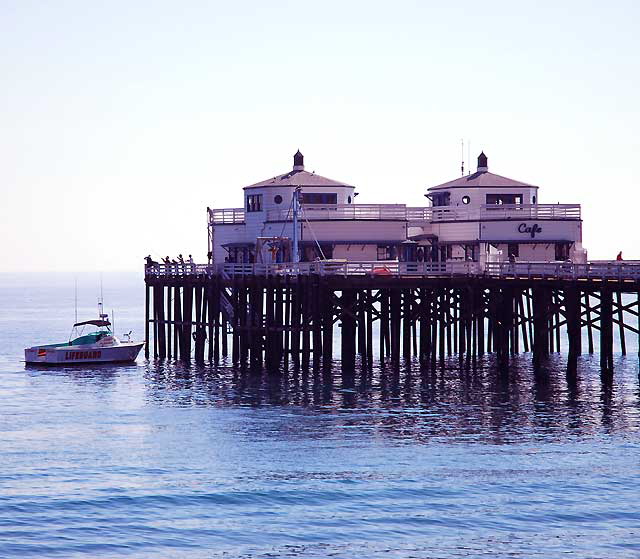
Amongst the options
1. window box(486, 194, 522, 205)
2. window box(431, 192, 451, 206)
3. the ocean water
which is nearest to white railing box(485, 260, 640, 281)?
the ocean water

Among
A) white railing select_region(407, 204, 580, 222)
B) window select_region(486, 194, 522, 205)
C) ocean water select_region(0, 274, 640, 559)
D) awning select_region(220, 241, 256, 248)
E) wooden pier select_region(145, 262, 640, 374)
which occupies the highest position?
window select_region(486, 194, 522, 205)

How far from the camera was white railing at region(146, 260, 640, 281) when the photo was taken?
58.2m

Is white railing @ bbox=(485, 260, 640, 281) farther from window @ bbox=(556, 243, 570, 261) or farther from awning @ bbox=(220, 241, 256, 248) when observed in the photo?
awning @ bbox=(220, 241, 256, 248)

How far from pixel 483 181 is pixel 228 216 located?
16.2m

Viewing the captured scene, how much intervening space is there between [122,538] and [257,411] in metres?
20.5

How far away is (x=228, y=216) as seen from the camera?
84625 mm

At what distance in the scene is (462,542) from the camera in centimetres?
3441

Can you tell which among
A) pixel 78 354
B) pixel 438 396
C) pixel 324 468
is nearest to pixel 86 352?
pixel 78 354

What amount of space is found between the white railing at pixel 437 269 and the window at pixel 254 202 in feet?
21.0

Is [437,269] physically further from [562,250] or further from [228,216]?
[228,216]

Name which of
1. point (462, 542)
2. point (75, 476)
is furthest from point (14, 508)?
point (462, 542)

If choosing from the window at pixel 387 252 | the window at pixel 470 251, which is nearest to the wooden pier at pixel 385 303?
the window at pixel 470 251

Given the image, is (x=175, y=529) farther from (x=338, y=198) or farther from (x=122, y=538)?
(x=338, y=198)

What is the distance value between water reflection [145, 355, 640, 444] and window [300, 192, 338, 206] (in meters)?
12.1
